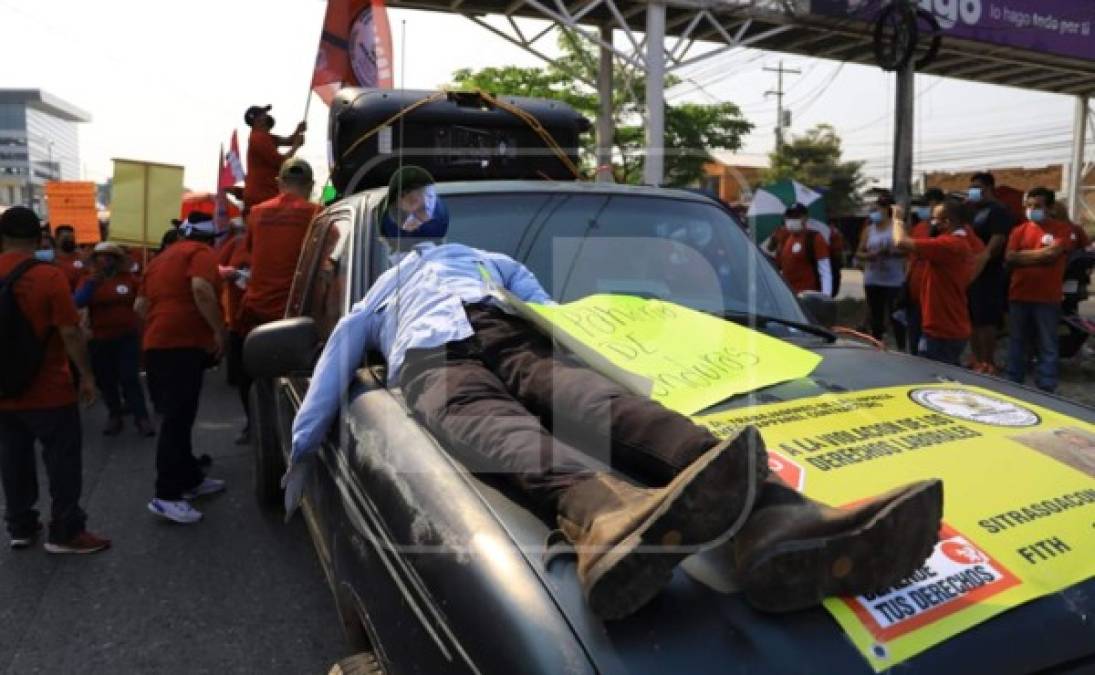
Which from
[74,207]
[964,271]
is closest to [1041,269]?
[964,271]

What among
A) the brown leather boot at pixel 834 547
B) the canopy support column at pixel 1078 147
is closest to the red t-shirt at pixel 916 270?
the brown leather boot at pixel 834 547

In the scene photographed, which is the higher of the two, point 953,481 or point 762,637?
point 953,481

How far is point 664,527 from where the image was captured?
55.7 inches

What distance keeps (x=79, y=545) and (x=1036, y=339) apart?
7.69 m

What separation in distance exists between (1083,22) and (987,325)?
15.5 metres

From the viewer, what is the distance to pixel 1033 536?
1674mm

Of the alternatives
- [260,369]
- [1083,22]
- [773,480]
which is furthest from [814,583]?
[1083,22]

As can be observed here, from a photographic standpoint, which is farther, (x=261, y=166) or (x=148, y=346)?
(x=261, y=166)

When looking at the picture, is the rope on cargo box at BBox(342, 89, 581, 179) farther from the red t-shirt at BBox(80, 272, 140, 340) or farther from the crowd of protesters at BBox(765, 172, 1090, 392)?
the red t-shirt at BBox(80, 272, 140, 340)

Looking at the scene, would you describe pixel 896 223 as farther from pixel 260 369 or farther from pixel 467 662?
pixel 467 662

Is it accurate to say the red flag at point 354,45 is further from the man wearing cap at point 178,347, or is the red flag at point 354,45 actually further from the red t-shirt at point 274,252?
the man wearing cap at point 178,347

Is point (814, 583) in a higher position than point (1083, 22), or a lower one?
lower

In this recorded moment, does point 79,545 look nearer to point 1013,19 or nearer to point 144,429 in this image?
point 144,429

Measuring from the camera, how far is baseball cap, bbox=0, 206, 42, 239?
14.5ft
